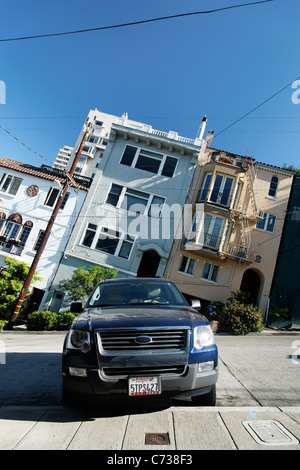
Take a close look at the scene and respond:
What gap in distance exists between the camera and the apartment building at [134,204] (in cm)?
1859

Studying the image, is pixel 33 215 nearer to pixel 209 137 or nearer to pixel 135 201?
pixel 135 201

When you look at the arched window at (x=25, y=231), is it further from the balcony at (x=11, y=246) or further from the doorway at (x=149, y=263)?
the doorway at (x=149, y=263)

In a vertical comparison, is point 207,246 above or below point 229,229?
below

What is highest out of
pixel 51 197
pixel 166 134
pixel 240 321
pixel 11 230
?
pixel 166 134

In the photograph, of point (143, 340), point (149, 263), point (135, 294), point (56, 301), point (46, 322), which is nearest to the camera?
point (143, 340)

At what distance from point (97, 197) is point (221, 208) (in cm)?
1005

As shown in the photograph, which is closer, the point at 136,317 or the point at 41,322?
the point at 136,317

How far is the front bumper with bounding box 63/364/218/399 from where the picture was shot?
2738mm

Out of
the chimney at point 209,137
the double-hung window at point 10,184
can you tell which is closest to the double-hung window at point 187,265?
the chimney at point 209,137

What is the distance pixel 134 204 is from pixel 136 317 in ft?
55.2

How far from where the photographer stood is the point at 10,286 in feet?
49.3

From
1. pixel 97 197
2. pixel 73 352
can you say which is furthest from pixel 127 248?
pixel 73 352

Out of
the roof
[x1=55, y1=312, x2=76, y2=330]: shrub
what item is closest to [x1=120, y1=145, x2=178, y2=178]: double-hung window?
the roof

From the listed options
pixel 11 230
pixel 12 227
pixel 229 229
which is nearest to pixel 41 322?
pixel 11 230
